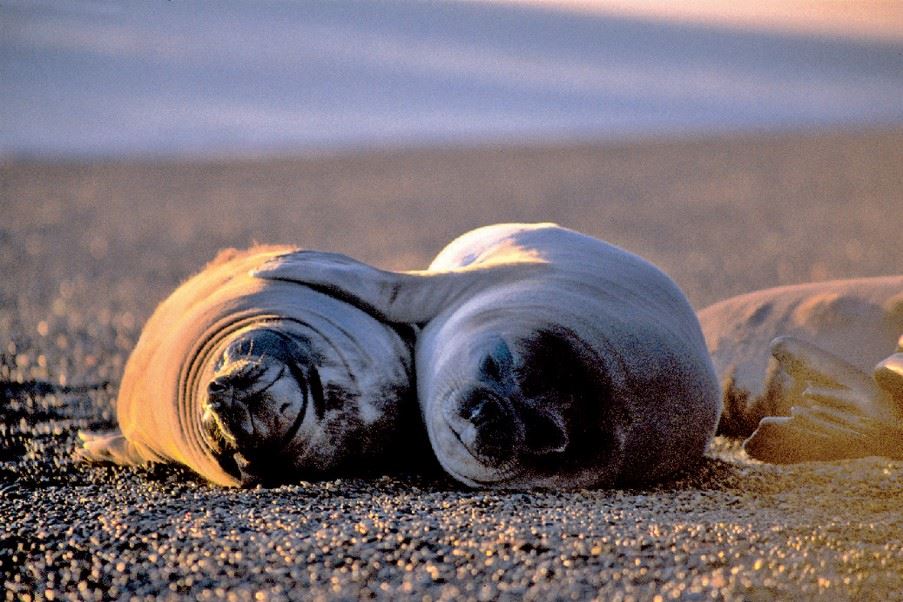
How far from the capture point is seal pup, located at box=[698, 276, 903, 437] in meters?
3.44

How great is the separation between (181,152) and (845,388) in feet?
29.9

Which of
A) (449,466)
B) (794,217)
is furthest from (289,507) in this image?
(794,217)

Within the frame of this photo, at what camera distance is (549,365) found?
253 cm

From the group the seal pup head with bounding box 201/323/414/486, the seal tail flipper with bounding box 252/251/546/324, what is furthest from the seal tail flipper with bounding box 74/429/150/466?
the seal tail flipper with bounding box 252/251/546/324

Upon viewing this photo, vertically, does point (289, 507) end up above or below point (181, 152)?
below

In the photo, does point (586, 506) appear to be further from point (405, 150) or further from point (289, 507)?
point (405, 150)

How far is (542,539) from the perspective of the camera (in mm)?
2223

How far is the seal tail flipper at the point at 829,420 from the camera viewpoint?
287cm

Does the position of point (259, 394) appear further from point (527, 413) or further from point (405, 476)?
point (527, 413)

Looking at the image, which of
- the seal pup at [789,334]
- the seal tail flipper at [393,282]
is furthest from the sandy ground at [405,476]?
the seal tail flipper at [393,282]

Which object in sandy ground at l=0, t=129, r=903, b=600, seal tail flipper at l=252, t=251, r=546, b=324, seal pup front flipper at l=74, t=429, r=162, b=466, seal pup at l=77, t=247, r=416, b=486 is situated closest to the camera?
sandy ground at l=0, t=129, r=903, b=600

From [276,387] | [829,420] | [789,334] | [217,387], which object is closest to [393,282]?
[276,387]

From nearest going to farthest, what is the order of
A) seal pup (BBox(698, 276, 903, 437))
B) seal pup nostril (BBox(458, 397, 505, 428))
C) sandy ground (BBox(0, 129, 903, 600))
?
sandy ground (BBox(0, 129, 903, 600)) → seal pup nostril (BBox(458, 397, 505, 428)) → seal pup (BBox(698, 276, 903, 437))

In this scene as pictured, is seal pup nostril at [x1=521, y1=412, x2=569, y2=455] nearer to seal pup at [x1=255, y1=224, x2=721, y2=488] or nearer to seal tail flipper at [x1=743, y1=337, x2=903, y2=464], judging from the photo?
seal pup at [x1=255, y1=224, x2=721, y2=488]
